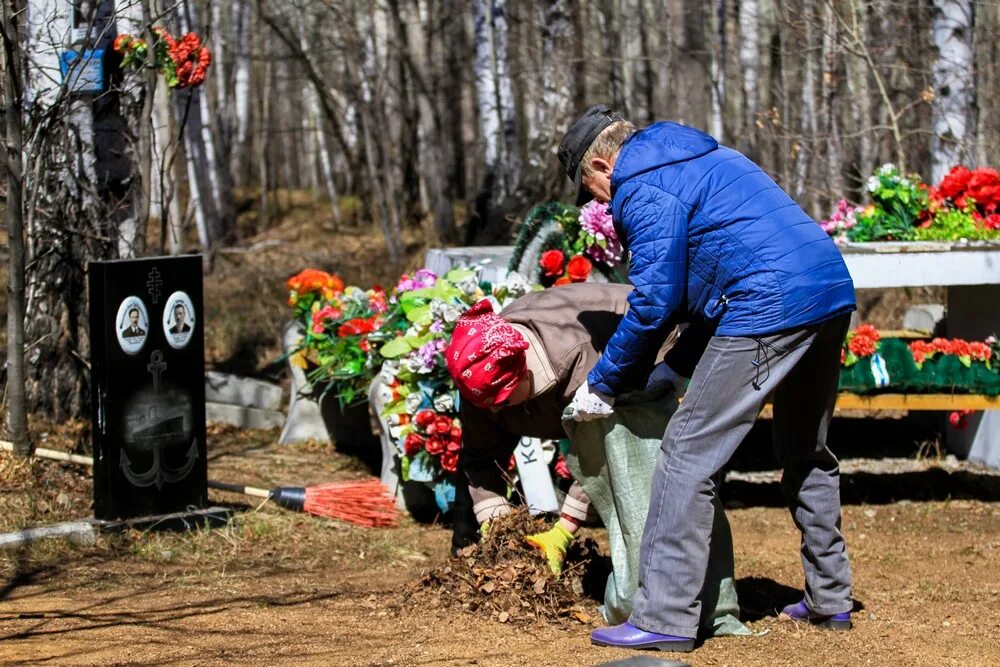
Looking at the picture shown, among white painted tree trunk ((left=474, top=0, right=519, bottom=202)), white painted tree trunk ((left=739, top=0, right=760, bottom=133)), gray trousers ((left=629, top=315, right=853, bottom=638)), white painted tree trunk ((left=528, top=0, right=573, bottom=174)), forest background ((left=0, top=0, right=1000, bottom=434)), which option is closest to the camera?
gray trousers ((left=629, top=315, right=853, bottom=638))

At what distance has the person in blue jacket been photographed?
3.46m

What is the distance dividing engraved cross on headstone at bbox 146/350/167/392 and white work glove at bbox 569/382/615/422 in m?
2.24

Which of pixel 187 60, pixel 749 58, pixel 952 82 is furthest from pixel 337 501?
pixel 749 58

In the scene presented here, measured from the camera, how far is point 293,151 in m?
36.8

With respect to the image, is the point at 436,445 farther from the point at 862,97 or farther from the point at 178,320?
the point at 862,97

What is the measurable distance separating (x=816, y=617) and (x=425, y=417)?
86.5 inches

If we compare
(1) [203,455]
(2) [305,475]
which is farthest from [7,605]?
(2) [305,475]

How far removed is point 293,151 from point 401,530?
32124 millimetres

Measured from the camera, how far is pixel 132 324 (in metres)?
4.99

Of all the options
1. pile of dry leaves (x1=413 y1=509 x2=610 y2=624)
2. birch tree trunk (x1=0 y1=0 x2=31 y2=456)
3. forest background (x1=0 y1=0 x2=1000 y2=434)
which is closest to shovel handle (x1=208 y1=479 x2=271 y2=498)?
birch tree trunk (x1=0 y1=0 x2=31 y2=456)

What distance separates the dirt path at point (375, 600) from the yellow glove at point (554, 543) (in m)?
0.23

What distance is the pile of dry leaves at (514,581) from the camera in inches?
161

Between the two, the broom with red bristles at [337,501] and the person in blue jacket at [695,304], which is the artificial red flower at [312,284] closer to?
the broom with red bristles at [337,501]

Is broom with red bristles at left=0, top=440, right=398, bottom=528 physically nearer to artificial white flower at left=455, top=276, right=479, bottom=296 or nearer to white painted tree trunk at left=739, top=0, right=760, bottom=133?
artificial white flower at left=455, top=276, right=479, bottom=296
